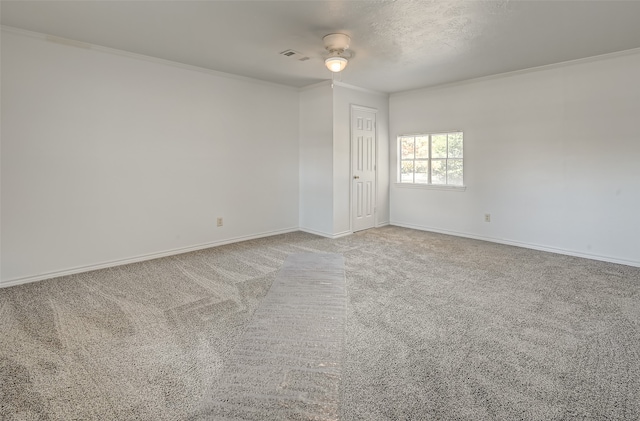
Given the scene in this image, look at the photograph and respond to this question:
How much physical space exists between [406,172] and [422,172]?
327 mm

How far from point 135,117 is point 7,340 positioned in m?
2.60

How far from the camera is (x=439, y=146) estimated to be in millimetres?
5629

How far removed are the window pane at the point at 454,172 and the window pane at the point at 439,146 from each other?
0.19m

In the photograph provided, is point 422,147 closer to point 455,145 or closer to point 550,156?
point 455,145

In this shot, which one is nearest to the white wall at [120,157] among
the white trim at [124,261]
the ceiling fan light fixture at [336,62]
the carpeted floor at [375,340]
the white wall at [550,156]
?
the white trim at [124,261]

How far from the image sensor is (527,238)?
4723mm

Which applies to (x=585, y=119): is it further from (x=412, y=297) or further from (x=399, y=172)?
(x=412, y=297)

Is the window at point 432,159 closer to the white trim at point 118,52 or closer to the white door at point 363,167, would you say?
the white door at point 363,167

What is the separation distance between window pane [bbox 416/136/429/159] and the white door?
30.2 inches

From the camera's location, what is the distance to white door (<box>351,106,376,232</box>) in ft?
18.3

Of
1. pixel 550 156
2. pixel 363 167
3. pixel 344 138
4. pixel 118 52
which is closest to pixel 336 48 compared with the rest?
pixel 344 138

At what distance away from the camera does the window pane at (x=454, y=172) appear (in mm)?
5422

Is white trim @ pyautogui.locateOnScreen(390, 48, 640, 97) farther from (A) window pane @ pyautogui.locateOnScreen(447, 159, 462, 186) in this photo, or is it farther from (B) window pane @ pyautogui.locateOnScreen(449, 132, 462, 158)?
(A) window pane @ pyautogui.locateOnScreen(447, 159, 462, 186)

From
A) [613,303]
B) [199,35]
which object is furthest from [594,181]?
[199,35]
